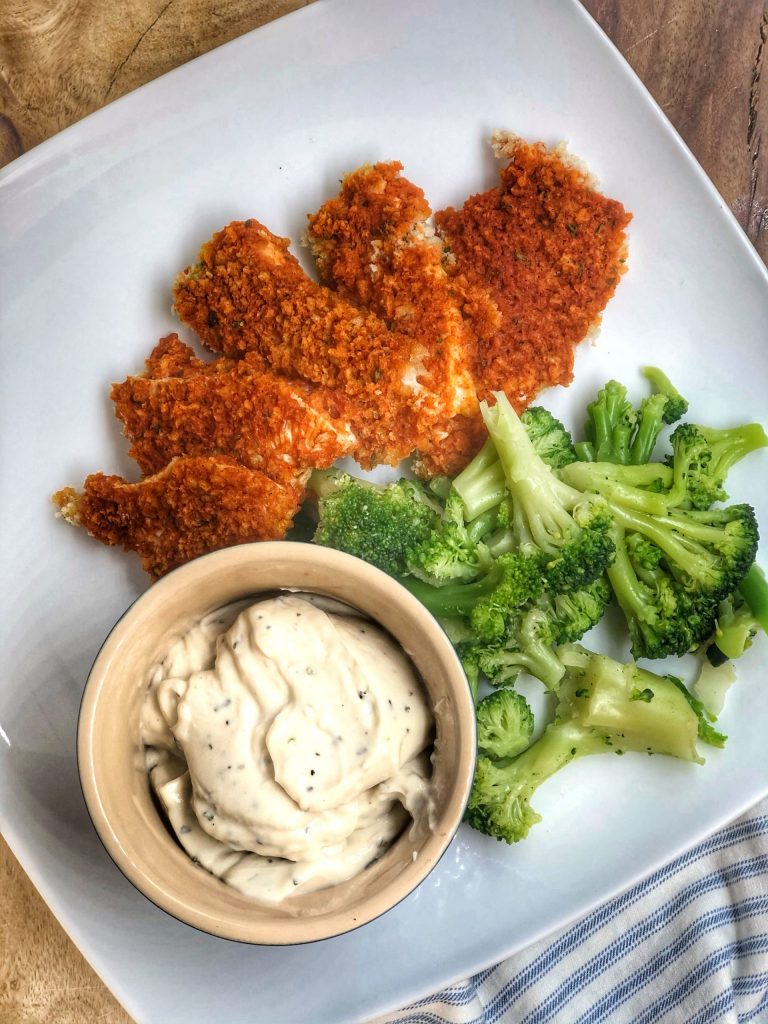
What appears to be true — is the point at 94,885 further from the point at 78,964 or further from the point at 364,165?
the point at 364,165

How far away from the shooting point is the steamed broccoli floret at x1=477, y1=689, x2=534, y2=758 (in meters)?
2.60

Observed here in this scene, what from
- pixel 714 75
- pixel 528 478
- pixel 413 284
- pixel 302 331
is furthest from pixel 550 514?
pixel 714 75

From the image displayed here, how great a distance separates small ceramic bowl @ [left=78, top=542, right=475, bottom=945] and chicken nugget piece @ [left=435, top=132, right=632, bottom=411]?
826 millimetres

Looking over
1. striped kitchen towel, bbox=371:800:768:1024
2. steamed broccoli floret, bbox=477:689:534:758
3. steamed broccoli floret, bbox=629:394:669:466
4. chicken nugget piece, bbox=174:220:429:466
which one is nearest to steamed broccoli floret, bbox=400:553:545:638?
steamed broccoli floret, bbox=477:689:534:758

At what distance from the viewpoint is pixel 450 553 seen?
2.51 m

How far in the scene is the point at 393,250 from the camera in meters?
2.57

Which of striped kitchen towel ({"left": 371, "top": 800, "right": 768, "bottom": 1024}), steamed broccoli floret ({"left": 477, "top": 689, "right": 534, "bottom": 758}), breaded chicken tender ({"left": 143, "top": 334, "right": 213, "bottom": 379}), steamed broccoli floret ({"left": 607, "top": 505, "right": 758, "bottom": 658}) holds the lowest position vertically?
striped kitchen towel ({"left": 371, "top": 800, "right": 768, "bottom": 1024})

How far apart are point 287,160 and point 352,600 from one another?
4.60ft

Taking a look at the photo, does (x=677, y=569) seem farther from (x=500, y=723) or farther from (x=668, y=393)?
(x=500, y=723)

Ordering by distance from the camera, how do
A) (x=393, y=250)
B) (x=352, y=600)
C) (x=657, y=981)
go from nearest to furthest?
(x=352, y=600)
(x=393, y=250)
(x=657, y=981)

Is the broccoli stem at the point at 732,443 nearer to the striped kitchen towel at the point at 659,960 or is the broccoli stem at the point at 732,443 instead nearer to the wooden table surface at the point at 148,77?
the wooden table surface at the point at 148,77

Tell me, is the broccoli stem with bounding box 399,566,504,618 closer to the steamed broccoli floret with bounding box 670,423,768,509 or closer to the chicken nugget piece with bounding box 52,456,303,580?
the chicken nugget piece with bounding box 52,456,303,580

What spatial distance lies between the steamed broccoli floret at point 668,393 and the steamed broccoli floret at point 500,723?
974mm

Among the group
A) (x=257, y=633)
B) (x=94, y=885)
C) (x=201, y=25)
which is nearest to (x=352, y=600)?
(x=257, y=633)
